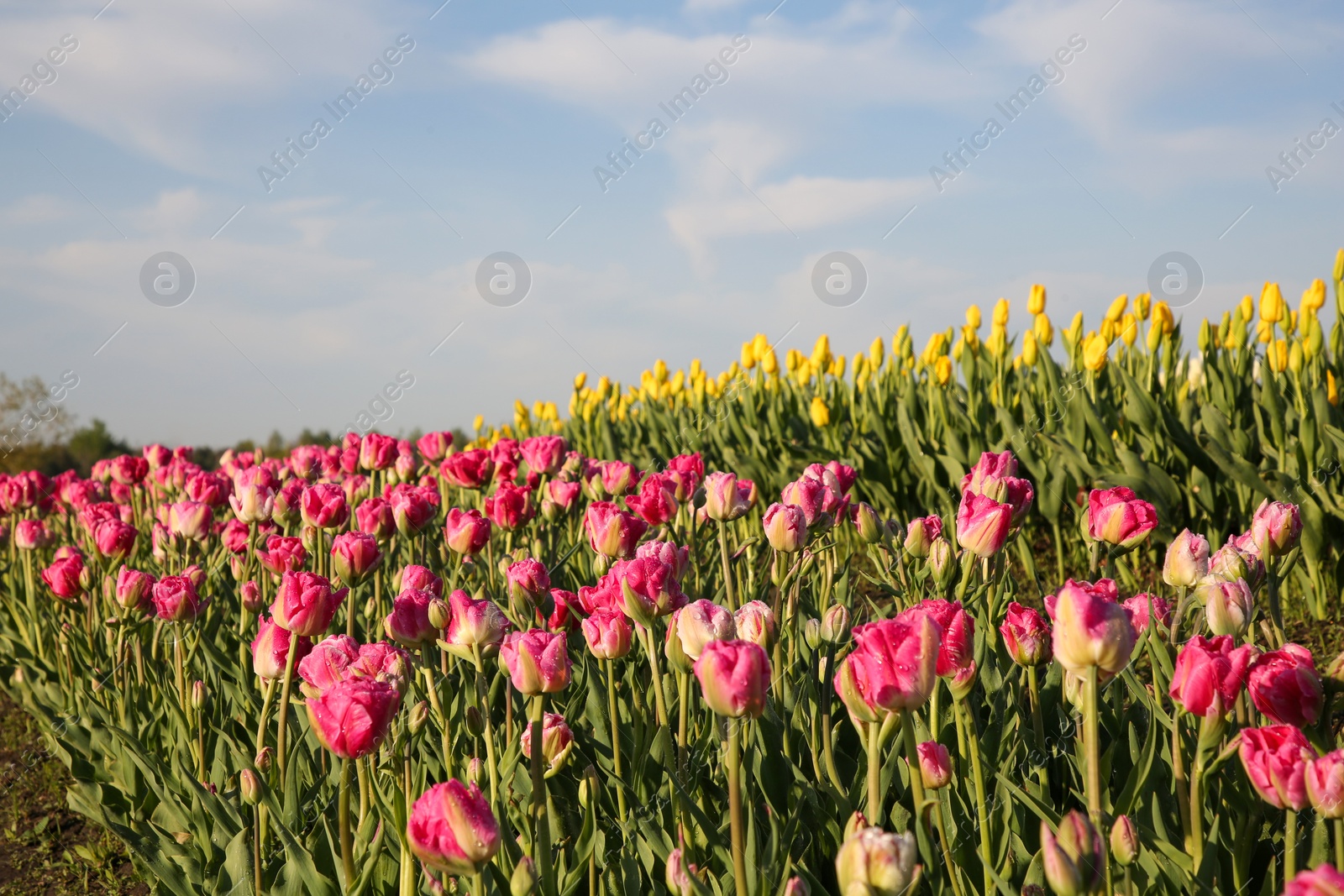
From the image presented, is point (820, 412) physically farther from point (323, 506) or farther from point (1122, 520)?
point (1122, 520)

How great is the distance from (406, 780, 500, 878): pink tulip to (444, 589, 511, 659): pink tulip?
0.47 m

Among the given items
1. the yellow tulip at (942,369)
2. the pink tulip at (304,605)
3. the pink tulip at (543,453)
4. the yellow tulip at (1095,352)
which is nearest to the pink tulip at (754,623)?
the pink tulip at (304,605)

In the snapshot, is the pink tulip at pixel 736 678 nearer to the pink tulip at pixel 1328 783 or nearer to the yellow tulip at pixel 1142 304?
the pink tulip at pixel 1328 783

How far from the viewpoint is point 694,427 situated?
6.08 m

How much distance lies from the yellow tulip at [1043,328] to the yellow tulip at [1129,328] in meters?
0.40

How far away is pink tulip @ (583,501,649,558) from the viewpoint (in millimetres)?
1927

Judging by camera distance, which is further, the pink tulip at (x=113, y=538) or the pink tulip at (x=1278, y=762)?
the pink tulip at (x=113, y=538)

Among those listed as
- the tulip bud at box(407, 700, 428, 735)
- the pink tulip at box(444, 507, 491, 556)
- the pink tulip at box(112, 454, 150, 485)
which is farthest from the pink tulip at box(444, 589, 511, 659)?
the pink tulip at box(112, 454, 150, 485)

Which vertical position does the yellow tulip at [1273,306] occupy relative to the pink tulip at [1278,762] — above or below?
above

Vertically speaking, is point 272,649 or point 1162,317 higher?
point 1162,317

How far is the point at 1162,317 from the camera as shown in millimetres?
4480

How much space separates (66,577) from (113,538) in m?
0.16

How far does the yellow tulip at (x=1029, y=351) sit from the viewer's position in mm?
5293

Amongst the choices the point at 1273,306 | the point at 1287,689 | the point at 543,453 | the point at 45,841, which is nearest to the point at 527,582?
the point at 1287,689
